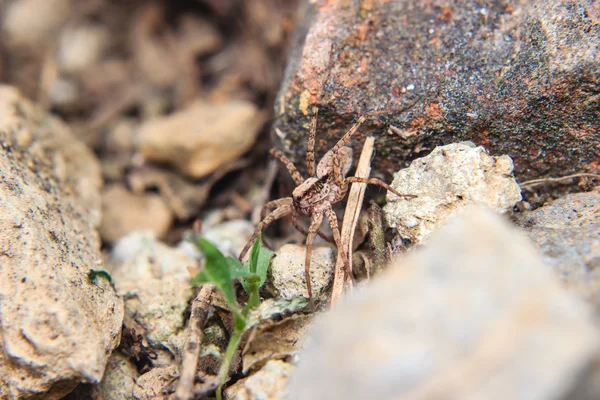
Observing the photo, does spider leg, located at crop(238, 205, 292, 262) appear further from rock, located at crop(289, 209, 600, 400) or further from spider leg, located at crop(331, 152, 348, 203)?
rock, located at crop(289, 209, 600, 400)

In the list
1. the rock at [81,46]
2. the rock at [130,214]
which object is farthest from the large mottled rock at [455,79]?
the rock at [81,46]

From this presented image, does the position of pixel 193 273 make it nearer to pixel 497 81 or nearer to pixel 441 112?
pixel 441 112

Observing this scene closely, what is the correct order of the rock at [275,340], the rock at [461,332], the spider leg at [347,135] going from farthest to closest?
the spider leg at [347,135] → the rock at [275,340] → the rock at [461,332]

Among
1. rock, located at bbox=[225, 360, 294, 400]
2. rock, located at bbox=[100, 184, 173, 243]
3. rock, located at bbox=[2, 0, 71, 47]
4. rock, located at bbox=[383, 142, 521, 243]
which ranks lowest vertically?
rock, located at bbox=[225, 360, 294, 400]

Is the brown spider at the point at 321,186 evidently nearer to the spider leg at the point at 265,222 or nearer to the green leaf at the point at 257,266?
the spider leg at the point at 265,222

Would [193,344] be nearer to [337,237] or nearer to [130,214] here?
[337,237]

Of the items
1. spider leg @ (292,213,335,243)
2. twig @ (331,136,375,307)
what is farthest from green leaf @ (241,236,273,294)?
spider leg @ (292,213,335,243)

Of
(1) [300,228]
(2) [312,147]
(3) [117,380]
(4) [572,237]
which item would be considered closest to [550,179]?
(4) [572,237]
